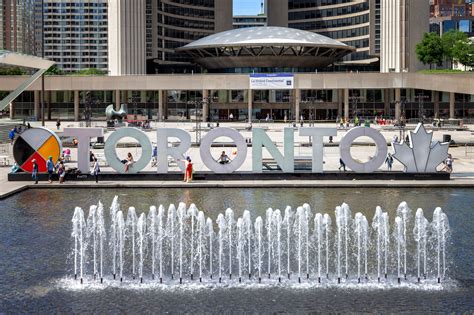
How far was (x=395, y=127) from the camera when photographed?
94375mm

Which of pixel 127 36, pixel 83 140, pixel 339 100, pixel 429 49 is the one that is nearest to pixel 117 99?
pixel 127 36

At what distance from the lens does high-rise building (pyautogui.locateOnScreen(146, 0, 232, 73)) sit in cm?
14288

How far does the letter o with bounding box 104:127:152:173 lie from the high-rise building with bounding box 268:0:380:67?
107 metres

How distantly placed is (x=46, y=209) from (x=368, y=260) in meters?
16.8

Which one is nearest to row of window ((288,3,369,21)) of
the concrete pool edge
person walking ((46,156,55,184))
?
the concrete pool edge

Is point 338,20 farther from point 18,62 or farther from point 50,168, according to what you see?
point 50,168

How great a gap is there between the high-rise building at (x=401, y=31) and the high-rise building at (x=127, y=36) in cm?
4121

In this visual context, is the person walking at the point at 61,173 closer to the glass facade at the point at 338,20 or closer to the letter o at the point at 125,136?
the letter o at the point at 125,136

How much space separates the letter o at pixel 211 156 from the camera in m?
44.2

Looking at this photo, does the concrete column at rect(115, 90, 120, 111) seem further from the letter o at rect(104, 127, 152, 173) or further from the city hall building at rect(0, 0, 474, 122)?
the letter o at rect(104, 127, 152, 173)

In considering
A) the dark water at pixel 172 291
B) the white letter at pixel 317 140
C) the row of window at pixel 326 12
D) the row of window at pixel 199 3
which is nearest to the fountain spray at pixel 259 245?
the dark water at pixel 172 291

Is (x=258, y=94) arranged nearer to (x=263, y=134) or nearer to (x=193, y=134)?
(x=193, y=134)

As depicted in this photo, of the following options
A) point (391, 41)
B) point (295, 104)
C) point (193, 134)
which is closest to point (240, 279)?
point (193, 134)

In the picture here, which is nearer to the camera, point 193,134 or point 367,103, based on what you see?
point 193,134
